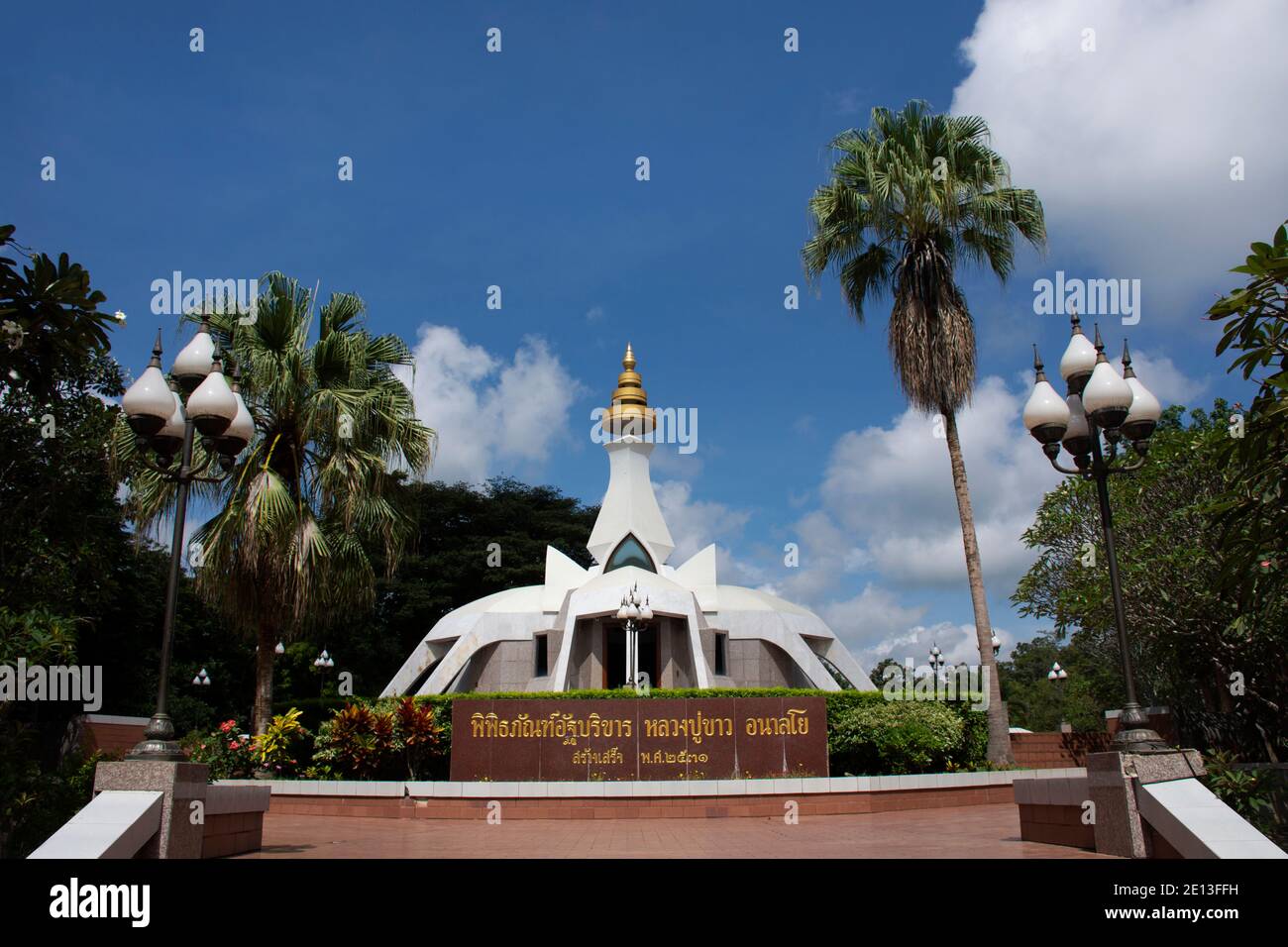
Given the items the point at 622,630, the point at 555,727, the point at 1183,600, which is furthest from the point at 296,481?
the point at 1183,600

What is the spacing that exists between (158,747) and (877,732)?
11853mm

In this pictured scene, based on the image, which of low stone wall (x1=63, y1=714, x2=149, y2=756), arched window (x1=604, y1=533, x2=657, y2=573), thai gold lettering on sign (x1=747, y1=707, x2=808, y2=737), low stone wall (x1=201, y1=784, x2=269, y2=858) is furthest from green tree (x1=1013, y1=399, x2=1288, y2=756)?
low stone wall (x1=63, y1=714, x2=149, y2=756)

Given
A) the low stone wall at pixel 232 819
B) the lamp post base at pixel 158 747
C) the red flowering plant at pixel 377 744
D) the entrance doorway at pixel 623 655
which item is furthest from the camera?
the entrance doorway at pixel 623 655

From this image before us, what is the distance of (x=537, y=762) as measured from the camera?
14.5m

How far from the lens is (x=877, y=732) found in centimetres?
1582

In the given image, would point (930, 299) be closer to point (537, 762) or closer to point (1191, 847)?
point (537, 762)

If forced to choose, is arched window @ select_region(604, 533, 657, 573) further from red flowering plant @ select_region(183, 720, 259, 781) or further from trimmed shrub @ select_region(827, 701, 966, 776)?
red flowering plant @ select_region(183, 720, 259, 781)

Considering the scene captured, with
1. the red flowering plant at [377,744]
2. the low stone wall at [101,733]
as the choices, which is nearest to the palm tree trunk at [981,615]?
the red flowering plant at [377,744]

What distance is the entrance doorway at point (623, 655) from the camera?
2509 cm

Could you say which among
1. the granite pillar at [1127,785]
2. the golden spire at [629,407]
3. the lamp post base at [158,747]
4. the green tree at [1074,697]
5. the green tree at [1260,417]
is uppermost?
the golden spire at [629,407]

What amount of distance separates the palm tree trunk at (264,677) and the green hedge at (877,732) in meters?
1.91

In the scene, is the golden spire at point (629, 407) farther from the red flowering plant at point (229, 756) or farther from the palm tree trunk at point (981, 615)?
the red flowering plant at point (229, 756)

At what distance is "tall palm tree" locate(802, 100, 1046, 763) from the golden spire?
11.0 m

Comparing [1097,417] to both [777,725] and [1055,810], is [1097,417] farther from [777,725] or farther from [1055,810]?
[777,725]
